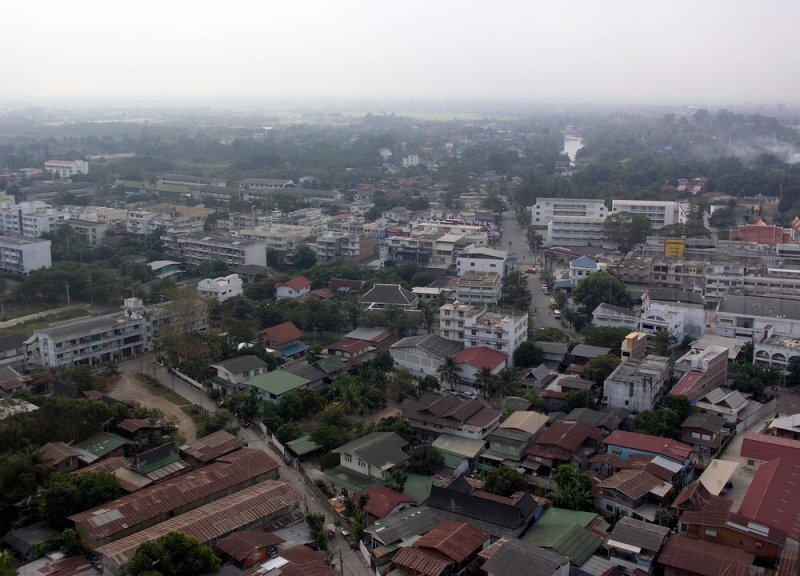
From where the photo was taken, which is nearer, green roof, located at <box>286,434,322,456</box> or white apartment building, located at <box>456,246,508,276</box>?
green roof, located at <box>286,434,322,456</box>

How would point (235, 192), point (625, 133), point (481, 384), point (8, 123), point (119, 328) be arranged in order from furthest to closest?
point (8, 123) < point (625, 133) < point (235, 192) < point (119, 328) < point (481, 384)

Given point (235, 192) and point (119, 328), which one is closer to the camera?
point (119, 328)

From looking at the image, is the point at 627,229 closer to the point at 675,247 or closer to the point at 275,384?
the point at 675,247

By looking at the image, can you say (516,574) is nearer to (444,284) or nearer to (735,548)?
(735,548)

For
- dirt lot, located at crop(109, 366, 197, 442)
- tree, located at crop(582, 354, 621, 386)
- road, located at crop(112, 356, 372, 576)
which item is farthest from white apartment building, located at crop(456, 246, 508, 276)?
dirt lot, located at crop(109, 366, 197, 442)

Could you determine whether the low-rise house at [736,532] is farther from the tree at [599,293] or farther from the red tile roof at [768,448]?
the tree at [599,293]

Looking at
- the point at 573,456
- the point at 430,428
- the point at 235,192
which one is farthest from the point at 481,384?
the point at 235,192

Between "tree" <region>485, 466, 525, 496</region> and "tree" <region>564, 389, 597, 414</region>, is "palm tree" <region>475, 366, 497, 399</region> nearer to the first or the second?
"tree" <region>564, 389, 597, 414</region>
